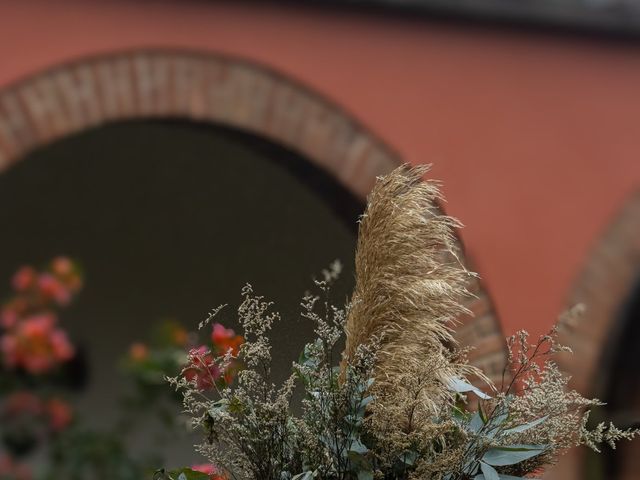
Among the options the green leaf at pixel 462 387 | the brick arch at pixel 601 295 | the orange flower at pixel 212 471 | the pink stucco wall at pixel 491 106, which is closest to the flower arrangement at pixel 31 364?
the pink stucco wall at pixel 491 106

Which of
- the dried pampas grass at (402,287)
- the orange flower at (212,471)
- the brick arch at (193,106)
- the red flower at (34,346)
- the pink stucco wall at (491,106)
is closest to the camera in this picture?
the dried pampas grass at (402,287)

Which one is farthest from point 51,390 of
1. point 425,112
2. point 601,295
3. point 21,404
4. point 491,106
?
point 601,295

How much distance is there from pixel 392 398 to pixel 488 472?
14cm

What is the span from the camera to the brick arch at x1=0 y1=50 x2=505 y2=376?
371 cm

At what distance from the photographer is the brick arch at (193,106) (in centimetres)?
371

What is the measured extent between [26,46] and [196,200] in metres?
1.50

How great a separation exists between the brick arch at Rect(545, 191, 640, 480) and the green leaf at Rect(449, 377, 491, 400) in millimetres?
2773

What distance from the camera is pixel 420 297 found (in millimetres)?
1341

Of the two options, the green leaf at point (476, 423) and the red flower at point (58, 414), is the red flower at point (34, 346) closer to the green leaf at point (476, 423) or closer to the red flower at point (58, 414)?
the red flower at point (58, 414)

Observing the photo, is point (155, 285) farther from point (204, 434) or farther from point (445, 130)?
point (204, 434)

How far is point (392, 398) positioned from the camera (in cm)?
135

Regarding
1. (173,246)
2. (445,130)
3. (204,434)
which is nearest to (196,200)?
(173,246)

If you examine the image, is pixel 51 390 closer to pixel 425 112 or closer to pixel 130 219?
pixel 130 219

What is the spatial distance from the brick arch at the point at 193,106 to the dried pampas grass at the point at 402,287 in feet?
7.16
